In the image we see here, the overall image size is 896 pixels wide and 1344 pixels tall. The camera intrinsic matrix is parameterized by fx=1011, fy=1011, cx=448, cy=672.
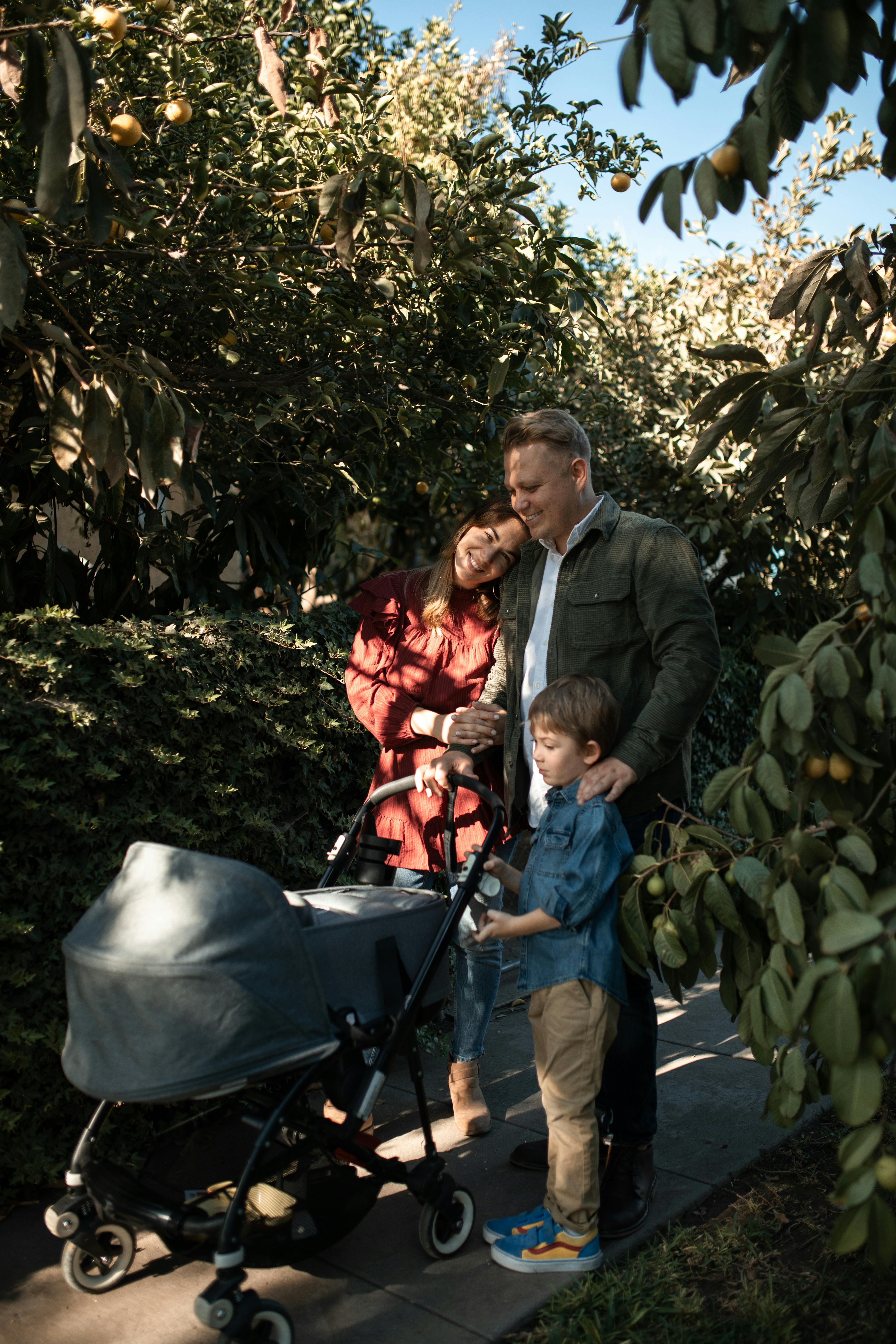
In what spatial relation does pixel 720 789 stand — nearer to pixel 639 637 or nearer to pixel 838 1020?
pixel 838 1020

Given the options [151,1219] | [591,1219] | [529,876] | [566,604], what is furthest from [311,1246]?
[566,604]

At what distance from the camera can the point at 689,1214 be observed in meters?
2.82

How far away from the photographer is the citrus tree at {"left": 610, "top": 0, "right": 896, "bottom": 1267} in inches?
69.2

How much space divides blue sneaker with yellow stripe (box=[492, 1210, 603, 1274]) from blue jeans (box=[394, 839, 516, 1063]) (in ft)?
2.31

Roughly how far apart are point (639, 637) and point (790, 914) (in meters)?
1.08

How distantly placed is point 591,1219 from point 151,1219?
110cm

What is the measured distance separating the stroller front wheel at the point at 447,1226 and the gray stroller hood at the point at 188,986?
0.74m

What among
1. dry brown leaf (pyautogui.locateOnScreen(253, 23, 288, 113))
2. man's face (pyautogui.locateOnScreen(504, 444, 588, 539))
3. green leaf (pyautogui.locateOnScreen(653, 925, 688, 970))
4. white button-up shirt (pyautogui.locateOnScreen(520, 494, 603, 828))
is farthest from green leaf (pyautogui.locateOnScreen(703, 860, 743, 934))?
dry brown leaf (pyautogui.locateOnScreen(253, 23, 288, 113))

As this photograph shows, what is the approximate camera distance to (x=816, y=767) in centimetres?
204

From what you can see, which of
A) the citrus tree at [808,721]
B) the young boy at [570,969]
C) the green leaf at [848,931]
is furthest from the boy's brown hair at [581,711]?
the green leaf at [848,931]

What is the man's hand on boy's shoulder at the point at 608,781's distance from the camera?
2605 millimetres

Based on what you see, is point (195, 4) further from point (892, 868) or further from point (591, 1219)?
point (591, 1219)

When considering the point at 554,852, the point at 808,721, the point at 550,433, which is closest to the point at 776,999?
the point at 808,721

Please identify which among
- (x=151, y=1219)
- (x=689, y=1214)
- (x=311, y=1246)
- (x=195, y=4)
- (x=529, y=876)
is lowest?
(x=689, y=1214)
